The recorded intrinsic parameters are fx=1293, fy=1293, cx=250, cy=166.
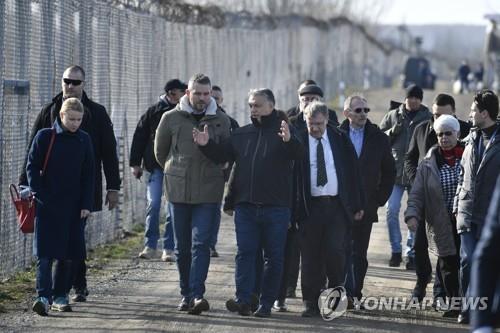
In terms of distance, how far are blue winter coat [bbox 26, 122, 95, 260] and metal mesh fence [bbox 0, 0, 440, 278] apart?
5.82 ft

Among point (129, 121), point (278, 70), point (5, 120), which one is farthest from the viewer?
point (278, 70)

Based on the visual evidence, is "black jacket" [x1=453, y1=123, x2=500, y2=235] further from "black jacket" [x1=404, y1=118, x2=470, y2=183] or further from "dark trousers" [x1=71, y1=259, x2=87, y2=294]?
"dark trousers" [x1=71, y1=259, x2=87, y2=294]

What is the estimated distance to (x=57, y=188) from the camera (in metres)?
10.4

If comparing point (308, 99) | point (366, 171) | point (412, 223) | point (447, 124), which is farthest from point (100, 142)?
point (447, 124)

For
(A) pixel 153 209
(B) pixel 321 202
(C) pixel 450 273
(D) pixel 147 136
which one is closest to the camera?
(B) pixel 321 202

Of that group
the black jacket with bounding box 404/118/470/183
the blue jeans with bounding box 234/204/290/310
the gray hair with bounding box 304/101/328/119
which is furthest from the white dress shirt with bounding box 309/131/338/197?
the black jacket with bounding box 404/118/470/183

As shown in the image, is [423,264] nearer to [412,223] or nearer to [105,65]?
[412,223]

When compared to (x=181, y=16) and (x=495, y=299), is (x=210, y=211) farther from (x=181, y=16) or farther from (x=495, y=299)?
(x=181, y=16)

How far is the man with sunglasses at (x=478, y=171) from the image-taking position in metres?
10.1

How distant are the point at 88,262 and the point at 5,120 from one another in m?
2.45

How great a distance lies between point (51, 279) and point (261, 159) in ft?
6.57

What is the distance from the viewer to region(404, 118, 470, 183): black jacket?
39.5 ft

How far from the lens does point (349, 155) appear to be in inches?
438

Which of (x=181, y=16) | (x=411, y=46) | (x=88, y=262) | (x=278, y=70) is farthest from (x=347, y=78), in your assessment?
(x=411, y=46)
